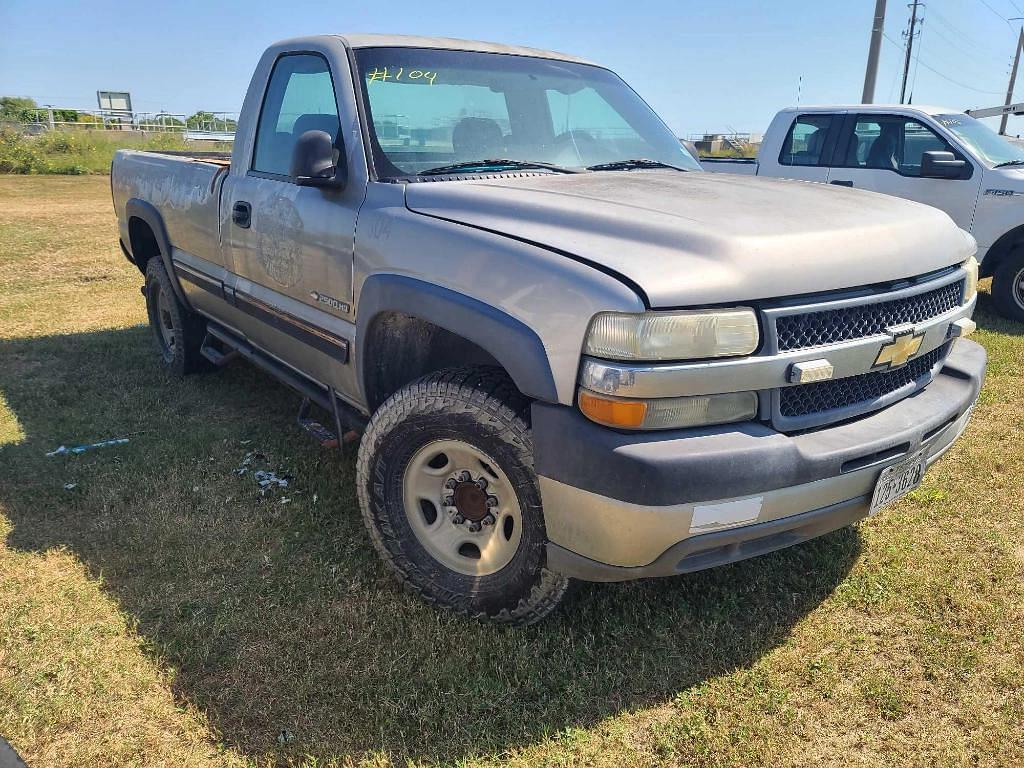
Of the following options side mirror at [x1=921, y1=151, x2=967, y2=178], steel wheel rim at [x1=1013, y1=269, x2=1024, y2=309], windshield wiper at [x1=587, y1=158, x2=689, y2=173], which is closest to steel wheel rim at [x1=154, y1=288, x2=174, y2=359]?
windshield wiper at [x1=587, y1=158, x2=689, y2=173]

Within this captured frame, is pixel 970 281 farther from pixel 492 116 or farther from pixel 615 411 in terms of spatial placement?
pixel 492 116

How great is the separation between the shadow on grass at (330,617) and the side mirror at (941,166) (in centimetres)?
478

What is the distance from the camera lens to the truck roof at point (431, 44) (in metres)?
3.19

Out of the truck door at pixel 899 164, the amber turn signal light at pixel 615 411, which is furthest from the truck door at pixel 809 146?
the amber turn signal light at pixel 615 411

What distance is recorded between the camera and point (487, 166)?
3.03 metres

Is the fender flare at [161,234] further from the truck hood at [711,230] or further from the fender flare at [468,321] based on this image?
the truck hood at [711,230]

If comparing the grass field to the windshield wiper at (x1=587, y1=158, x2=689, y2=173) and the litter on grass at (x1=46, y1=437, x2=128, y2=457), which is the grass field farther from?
the windshield wiper at (x1=587, y1=158, x2=689, y2=173)

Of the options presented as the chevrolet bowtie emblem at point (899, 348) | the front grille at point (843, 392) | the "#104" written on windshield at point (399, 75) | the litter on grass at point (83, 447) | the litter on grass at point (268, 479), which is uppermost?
the "#104" written on windshield at point (399, 75)

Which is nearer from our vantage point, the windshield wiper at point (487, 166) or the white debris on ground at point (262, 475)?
the windshield wiper at point (487, 166)

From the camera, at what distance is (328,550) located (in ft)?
10.3

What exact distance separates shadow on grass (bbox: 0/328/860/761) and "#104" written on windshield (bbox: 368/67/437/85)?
6.10ft

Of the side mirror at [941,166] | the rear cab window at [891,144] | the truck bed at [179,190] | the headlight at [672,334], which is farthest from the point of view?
the rear cab window at [891,144]

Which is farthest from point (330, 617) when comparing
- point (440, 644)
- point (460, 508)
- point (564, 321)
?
point (564, 321)

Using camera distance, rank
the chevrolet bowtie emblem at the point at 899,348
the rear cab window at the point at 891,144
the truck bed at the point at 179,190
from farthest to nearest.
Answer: the rear cab window at the point at 891,144 → the truck bed at the point at 179,190 → the chevrolet bowtie emblem at the point at 899,348
